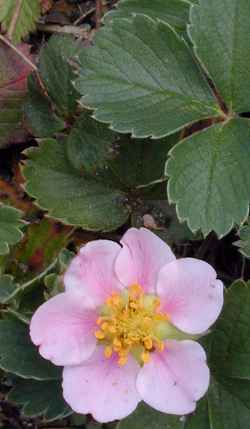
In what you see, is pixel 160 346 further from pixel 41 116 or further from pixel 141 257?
pixel 41 116

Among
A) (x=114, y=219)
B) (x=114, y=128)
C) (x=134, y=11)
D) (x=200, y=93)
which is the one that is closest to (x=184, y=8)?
(x=134, y=11)

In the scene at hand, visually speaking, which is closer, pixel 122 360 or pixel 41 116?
pixel 122 360

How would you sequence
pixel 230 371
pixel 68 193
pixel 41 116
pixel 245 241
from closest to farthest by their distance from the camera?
pixel 230 371 → pixel 245 241 → pixel 68 193 → pixel 41 116

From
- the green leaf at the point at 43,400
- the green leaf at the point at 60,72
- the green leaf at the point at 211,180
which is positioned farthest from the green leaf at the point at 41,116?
the green leaf at the point at 43,400

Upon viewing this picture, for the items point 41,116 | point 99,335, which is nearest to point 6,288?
point 99,335

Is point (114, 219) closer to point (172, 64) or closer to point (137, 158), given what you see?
point (137, 158)

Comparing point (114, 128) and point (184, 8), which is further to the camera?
point (184, 8)

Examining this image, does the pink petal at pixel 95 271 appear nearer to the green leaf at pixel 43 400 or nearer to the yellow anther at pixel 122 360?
the yellow anther at pixel 122 360
